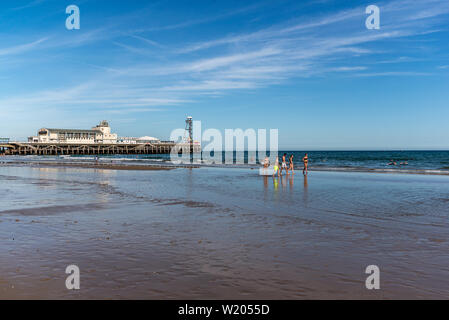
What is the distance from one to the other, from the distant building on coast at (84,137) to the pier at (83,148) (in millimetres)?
3045

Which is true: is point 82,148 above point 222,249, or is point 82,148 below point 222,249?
above

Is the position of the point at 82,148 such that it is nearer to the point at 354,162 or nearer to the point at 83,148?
the point at 83,148

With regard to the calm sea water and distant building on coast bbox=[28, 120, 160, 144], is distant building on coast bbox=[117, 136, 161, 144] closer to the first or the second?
distant building on coast bbox=[28, 120, 160, 144]

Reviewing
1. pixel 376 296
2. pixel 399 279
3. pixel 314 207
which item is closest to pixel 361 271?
pixel 399 279

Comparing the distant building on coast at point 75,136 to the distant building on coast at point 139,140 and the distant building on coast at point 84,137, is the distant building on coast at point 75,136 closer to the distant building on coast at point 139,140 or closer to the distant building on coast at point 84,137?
the distant building on coast at point 84,137

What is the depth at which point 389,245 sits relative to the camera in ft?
28.0

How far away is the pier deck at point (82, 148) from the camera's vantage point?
391 ft

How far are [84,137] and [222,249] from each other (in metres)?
145

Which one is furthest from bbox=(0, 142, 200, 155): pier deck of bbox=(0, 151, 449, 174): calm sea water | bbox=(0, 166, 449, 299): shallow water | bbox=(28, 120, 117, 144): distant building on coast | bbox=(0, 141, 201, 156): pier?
bbox=(0, 166, 449, 299): shallow water

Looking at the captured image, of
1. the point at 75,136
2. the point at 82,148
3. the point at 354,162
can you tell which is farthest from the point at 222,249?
the point at 75,136

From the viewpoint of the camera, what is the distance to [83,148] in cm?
12800

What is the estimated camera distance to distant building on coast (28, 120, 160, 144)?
132000mm

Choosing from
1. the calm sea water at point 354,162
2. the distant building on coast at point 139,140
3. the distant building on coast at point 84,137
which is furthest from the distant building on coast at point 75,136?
the calm sea water at point 354,162
